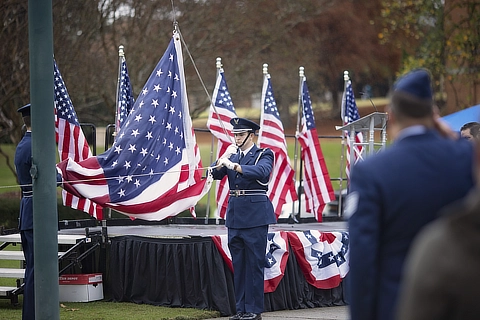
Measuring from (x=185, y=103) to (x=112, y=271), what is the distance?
2233 mm

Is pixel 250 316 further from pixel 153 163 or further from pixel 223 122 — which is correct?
pixel 223 122

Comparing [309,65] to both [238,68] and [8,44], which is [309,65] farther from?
[8,44]

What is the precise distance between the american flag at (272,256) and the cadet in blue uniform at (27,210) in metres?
2.22

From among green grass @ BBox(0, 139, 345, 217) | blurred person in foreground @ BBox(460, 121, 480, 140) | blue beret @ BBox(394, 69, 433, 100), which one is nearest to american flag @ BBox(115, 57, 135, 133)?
blurred person in foreground @ BBox(460, 121, 480, 140)

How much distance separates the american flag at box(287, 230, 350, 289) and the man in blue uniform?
1.30 m

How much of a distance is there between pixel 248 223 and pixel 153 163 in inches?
52.3

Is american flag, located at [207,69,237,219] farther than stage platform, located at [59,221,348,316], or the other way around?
american flag, located at [207,69,237,219]

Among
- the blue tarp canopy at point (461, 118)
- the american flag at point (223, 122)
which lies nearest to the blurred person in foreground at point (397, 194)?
the american flag at point (223, 122)

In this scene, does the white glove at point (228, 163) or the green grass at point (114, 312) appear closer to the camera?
the white glove at point (228, 163)

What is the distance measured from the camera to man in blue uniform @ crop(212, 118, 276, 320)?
8.67 m

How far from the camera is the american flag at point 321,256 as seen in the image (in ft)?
32.9

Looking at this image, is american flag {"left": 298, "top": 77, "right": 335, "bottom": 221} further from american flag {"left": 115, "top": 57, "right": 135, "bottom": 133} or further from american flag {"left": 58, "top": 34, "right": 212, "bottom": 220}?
american flag {"left": 58, "top": 34, "right": 212, "bottom": 220}

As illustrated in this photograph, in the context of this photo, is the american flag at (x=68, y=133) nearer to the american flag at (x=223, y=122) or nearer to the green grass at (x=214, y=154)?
the american flag at (x=223, y=122)

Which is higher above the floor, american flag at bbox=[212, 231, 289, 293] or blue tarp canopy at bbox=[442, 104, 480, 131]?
blue tarp canopy at bbox=[442, 104, 480, 131]
